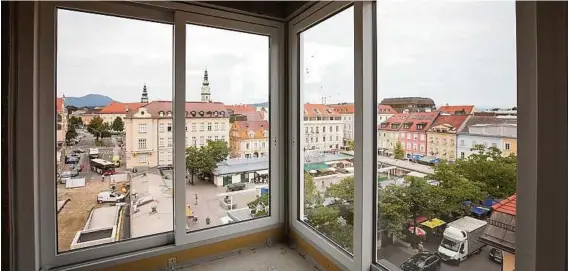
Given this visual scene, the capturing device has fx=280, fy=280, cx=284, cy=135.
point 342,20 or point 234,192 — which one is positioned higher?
point 342,20

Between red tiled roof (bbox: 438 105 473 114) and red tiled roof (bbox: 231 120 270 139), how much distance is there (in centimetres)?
133

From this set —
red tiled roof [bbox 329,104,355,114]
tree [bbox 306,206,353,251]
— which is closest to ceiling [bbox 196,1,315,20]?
red tiled roof [bbox 329,104,355,114]

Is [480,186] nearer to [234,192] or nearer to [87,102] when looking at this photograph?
[234,192]

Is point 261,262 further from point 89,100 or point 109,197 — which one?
point 89,100

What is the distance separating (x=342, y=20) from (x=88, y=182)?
1879mm

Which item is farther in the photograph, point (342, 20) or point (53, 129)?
point (342, 20)

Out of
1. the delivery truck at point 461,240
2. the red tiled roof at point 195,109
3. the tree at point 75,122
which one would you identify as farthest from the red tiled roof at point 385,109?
the tree at point 75,122

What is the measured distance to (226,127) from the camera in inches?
83.1

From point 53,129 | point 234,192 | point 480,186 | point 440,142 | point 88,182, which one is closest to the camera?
point 480,186

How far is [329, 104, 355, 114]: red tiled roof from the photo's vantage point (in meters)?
1.64

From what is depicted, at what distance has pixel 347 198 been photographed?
5.65 ft

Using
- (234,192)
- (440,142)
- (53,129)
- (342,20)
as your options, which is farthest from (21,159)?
(440,142)

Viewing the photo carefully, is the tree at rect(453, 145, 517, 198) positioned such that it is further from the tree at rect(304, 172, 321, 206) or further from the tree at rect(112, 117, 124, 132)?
the tree at rect(112, 117, 124, 132)

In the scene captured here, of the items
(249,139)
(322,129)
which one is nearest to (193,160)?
(249,139)
